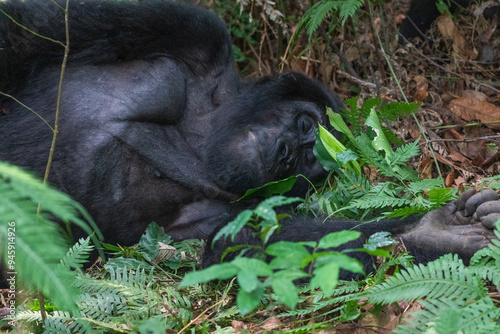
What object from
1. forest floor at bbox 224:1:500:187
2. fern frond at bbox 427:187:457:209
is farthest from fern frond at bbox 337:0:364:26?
fern frond at bbox 427:187:457:209

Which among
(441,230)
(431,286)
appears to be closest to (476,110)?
(441,230)

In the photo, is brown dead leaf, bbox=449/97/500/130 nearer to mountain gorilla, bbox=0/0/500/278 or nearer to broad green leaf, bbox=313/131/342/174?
mountain gorilla, bbox=0/0/500/278

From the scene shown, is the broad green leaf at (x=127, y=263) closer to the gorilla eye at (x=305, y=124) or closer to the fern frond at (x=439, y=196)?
the gorilla eye at (x=305, y=124)

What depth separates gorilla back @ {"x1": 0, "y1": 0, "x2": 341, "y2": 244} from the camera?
310 cm

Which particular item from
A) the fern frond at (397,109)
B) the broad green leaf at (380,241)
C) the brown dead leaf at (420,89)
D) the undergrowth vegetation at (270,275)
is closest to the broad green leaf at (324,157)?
the undergrowth vegetation at (270,275)

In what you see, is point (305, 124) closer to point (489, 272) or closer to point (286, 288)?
point (489, 272)

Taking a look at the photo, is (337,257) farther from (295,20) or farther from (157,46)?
(295,20)

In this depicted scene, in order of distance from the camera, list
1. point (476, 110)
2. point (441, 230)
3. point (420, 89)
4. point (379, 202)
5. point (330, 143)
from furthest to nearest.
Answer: point (420, 89) < point (476, 110) < point (330, 143) < point (379, 202) < point (441, 230)

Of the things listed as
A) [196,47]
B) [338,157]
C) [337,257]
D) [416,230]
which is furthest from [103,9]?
[337,257]

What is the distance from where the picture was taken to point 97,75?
10.8 feet

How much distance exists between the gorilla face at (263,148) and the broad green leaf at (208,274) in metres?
1.75

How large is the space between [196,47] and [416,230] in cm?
173

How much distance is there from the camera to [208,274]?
1461 millimetres

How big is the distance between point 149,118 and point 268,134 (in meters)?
0.68
